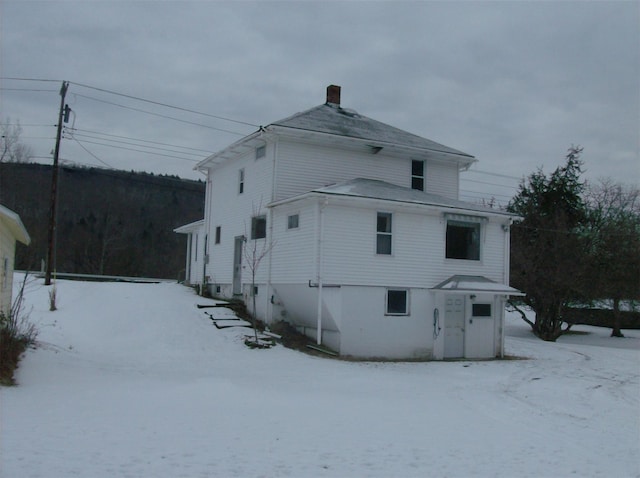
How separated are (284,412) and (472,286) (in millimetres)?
11484

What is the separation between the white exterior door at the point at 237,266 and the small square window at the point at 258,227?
1.60 meters

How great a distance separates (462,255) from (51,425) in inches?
660

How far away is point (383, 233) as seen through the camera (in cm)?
2111

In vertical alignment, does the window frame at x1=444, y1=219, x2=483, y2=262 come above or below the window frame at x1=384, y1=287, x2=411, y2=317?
above

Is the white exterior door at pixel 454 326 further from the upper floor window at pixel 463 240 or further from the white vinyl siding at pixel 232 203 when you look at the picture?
the white vinyl siding at pixel 232 203

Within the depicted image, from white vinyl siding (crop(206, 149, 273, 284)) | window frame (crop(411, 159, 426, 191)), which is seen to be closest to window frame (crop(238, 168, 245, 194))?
white vinyl siding (crop(206, 149, 273, 284))

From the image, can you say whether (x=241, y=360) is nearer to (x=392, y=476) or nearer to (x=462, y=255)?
(x=462, y=255)

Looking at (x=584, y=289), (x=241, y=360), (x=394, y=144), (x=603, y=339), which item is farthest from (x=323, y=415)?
(x=603, y=339)

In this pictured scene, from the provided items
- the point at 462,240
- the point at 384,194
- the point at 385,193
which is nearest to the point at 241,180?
the point at 385,193

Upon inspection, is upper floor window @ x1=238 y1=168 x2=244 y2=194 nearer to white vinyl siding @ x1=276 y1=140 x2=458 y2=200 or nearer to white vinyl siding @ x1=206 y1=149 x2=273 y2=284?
white vinyl siding @ x1=206 y1=149 x2=273 y2=284

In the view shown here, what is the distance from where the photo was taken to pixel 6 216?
45.7 feet

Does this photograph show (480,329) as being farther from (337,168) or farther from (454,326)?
(337,168)

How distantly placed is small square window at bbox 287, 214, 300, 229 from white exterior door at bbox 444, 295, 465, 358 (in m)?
6.10

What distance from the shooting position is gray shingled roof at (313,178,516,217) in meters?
20.7
